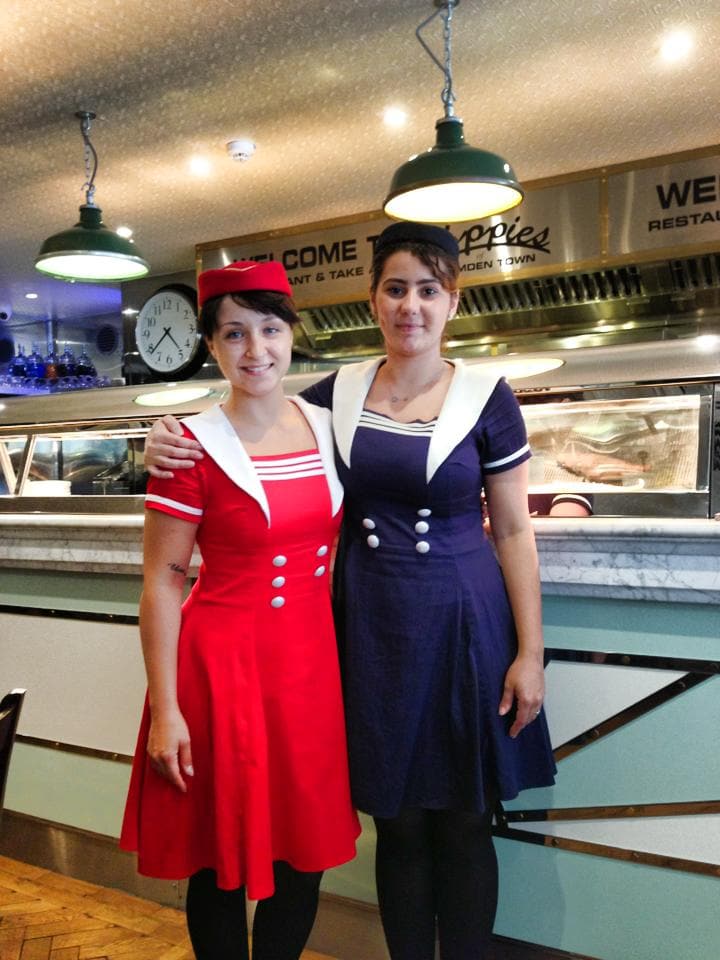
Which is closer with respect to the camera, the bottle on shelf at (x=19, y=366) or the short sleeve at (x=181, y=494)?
the short sleeve at (x=181, y=494)

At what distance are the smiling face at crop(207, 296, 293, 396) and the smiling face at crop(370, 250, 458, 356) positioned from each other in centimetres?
19

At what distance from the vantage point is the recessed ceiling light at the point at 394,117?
11.5 feet

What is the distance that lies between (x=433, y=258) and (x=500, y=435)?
0.34 metres

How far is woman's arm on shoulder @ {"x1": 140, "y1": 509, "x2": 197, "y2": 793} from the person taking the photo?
4.59 ft

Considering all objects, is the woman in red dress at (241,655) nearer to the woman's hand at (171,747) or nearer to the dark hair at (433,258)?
the woman's hand at (171,747)

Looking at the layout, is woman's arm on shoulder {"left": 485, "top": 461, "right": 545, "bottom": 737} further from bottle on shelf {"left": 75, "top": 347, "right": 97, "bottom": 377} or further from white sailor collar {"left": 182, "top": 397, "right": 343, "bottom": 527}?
bottle on shelf {"left": 75, "top": 347, "right": 97, "bottom": 377}

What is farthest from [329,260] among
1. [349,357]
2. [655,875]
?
[655,875]

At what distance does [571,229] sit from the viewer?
4289 mm

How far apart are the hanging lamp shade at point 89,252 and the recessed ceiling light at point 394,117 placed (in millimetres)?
1243

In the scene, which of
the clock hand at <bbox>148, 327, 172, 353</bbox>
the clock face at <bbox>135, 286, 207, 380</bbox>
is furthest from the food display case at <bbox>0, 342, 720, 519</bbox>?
the clock hand at <bbox>148, 327, 172, 353</bbox>

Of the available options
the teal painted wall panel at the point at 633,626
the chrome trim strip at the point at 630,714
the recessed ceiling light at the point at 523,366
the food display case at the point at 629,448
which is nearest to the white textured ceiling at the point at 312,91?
the recessed ceiling light at the point at 523,366

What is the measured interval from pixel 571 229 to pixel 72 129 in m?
2.51

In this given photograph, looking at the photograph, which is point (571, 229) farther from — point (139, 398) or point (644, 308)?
point (139, 398)

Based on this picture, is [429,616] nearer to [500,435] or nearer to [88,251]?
[500,435]
